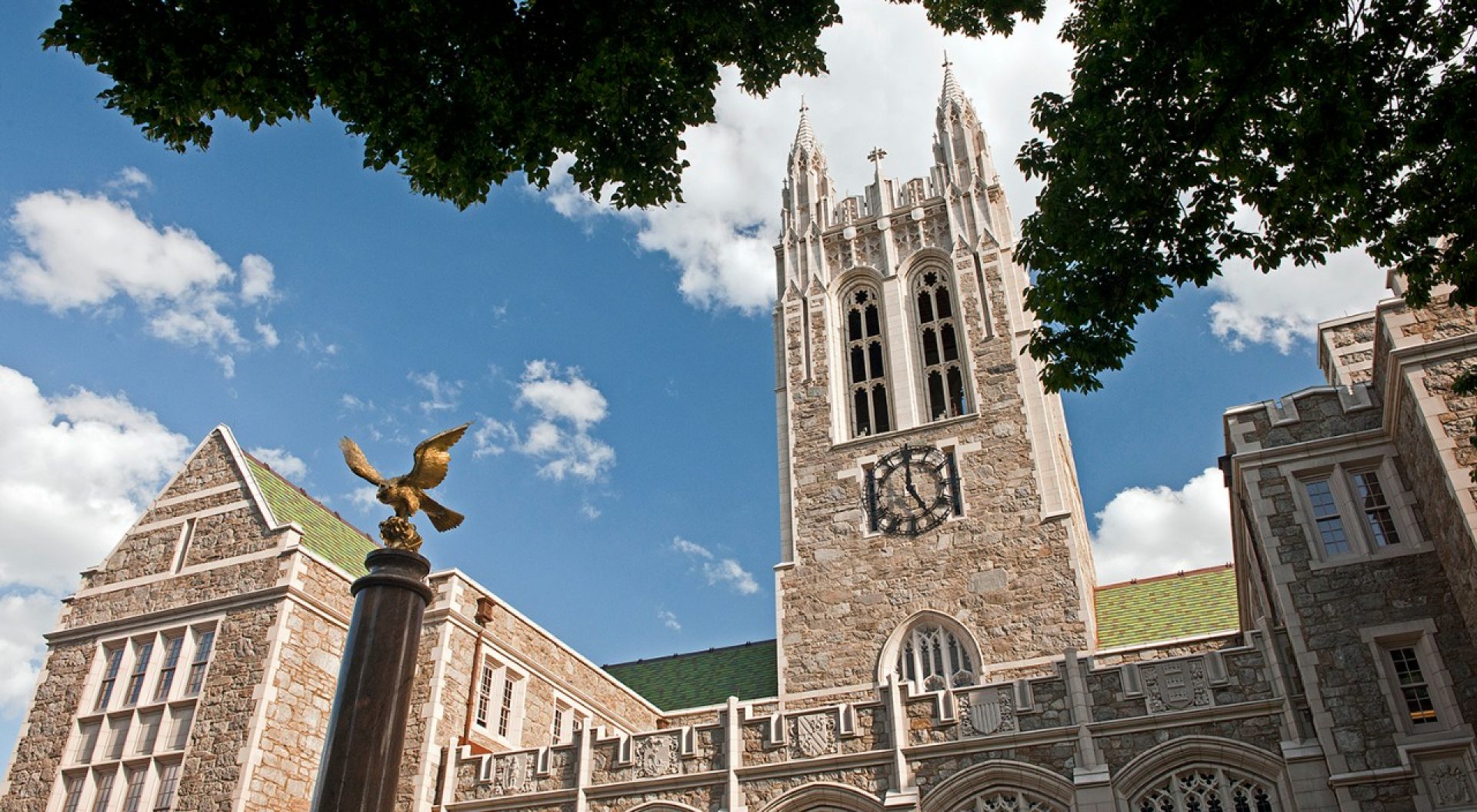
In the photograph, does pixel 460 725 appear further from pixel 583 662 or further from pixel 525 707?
pixel 583 662

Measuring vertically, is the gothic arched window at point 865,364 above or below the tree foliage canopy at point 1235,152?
above

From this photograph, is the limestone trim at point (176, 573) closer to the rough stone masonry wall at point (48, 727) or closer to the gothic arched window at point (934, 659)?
the rough stone masonry wall at point (48, 727)

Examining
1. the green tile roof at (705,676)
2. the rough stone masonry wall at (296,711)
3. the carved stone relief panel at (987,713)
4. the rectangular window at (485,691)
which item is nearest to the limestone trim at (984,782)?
the carved stone relief panel at (987,713)

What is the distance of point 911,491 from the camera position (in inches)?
1077

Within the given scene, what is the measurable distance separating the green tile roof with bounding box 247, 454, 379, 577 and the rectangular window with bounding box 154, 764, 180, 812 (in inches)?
187

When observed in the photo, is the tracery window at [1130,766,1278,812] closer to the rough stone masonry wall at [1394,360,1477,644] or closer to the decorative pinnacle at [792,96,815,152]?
the rough stone masonry wall at [1394,360,1477,644]

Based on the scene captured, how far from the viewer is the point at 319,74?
28.0 feet

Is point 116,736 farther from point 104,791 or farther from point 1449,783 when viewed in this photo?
point 1449,783

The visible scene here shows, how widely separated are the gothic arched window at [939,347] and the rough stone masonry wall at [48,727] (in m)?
21.2

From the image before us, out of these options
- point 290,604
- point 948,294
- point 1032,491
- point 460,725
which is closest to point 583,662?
point 460,725

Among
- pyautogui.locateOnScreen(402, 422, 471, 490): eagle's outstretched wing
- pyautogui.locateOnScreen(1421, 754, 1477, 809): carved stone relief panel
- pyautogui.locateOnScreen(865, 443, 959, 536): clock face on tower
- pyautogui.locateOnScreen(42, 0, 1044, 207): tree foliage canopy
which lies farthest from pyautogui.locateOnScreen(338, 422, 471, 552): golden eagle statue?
pyautogui.locateOnScreen(865, 443, 959, 536): clock face on tower

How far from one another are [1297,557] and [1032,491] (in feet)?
32.5

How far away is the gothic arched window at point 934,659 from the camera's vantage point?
23812mm

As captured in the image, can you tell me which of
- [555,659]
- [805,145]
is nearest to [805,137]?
[805,145]
